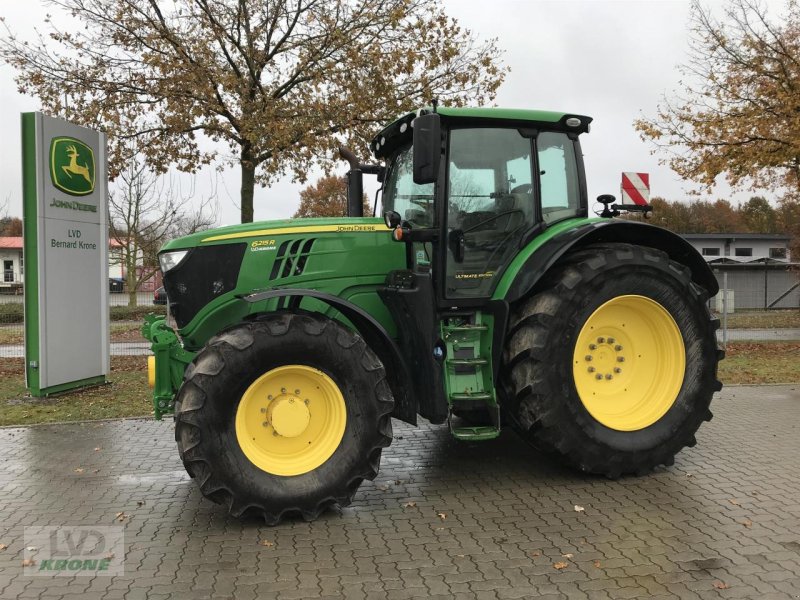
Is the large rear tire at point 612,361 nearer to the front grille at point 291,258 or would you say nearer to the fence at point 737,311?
the front grille at point 291,258

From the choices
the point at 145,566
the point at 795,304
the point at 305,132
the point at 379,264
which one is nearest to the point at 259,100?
the point at 305,132

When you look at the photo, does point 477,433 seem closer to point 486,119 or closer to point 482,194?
point 482,194

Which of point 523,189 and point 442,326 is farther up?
point 523,189

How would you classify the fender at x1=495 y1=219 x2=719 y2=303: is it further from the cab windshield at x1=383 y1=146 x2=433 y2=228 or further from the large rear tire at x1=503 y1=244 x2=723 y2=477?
the cab windshield at x1=383 y1=146 x2=433 y2=228

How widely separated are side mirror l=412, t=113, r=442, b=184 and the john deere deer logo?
6255 mm

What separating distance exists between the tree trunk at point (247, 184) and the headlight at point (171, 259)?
8626mm

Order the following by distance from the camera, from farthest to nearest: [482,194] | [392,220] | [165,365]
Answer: [482,194] < [392,220] < [165,365]

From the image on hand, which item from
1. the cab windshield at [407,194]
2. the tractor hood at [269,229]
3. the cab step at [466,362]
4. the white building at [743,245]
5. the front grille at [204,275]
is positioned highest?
the white building at [743,245]

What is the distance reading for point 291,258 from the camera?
15.2 ft

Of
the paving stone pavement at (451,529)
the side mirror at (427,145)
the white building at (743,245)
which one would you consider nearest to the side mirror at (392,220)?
the side mirror at (427,145)

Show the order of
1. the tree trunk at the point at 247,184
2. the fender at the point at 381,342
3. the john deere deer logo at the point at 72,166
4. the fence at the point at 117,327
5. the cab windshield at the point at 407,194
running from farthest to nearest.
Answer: the fence at the point at 117,327 < the tree trunk at the point at 247,184 < the john deere deer logo at the point at 72,166 < the cab windshield at the point at 407,194 < the fender at the point at 381,342

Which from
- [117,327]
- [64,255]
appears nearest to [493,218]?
[64,255]

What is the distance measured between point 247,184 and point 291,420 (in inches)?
404

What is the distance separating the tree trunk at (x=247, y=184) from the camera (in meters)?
13.2
